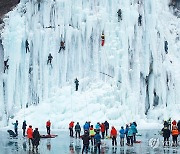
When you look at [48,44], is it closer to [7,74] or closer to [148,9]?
[7,74]

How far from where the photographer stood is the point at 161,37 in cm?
5081

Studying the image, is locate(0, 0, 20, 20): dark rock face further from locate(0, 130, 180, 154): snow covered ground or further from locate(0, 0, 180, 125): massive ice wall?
locate(0, 130, 180, 154): snow covered ground

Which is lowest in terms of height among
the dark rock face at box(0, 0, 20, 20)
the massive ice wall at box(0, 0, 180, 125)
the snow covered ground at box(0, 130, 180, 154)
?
the snow covered ground at box(0, 130, 180, 154)

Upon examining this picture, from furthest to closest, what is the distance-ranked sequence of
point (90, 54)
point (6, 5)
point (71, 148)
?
1. point (6, 5)
2. point (90, 54)
3. point (71, 148)

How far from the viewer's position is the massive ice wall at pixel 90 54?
48.4 meters

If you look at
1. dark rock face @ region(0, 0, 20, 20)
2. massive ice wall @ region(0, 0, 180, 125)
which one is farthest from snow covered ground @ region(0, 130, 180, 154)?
dark rock face @ region(0, 0, 20, 20)

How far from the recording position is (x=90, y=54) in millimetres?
48906

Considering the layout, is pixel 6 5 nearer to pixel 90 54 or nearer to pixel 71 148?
pixel 90 54

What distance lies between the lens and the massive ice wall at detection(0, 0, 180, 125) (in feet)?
159

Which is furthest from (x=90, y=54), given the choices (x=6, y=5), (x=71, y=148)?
(x=71, y=148)

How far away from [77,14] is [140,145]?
21.3 metres

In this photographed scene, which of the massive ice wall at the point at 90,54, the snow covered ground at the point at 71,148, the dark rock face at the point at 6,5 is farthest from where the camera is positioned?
the dark rock face at the point at 6,5

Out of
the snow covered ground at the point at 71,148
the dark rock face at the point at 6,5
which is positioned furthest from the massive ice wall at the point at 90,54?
the snow covered ground at the point at 71,148

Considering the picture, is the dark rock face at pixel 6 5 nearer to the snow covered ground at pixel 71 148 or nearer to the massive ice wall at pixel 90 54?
the massive ice wall at pixel 90 54
